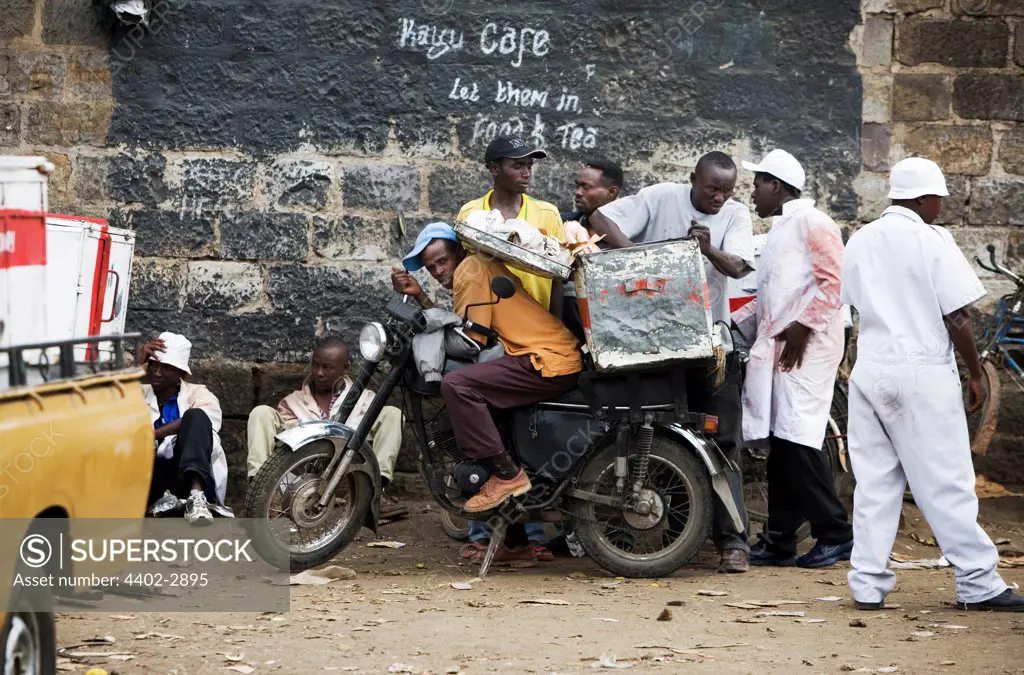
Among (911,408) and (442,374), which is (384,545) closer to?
(442,374)

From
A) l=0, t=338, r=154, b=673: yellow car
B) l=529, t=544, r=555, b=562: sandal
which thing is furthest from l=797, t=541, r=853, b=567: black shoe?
l=0, t=338, r=154, b=673: yellow car

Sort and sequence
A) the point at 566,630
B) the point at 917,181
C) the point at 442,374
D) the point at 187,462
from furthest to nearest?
the point at 187,462 → the point at 442,374 → the point at 917,181 → the point at 566,630

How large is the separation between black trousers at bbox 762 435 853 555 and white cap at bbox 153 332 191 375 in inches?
118

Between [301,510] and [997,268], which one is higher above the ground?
[997,268]

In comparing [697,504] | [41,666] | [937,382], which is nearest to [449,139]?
[697,504]

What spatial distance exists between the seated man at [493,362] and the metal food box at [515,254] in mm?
243

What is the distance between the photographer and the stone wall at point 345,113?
7734 mm

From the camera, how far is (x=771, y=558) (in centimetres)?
690

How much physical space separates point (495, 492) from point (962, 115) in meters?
3.82

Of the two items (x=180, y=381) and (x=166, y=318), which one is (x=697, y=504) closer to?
(x=180, y=381)

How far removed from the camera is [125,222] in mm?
7766

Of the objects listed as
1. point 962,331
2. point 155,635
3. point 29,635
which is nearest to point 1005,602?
point 962,331

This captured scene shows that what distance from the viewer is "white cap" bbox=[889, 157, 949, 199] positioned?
560 centimetres

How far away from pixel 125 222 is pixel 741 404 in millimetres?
3600
